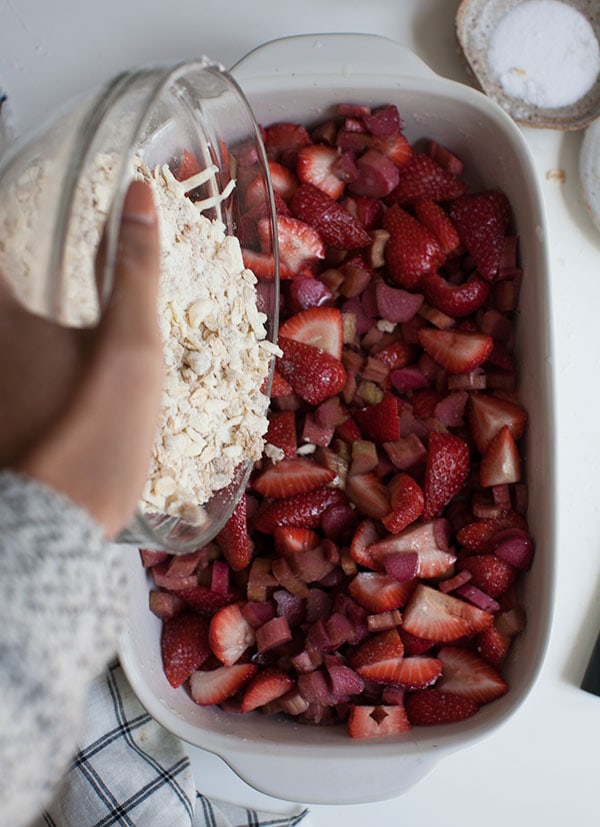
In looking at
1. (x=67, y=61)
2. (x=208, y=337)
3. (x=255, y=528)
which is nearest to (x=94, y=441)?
(x=208, y=337)

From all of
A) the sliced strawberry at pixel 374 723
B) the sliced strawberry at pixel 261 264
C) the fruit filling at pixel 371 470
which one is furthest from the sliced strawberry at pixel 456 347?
the sliced strawberry at pixel 374 723

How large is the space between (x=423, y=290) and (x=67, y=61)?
0.59 m

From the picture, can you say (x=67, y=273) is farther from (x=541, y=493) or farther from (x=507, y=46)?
(x=507, y=46)

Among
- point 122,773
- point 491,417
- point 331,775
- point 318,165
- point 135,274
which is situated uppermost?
point 135,274

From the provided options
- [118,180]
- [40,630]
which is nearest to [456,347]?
[118,180]

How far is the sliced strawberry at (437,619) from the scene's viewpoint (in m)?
1.02

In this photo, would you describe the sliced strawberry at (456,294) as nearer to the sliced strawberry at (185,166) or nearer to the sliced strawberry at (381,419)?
the sliced strawberry at (381,419)

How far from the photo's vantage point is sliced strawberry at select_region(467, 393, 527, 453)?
1.03 meters

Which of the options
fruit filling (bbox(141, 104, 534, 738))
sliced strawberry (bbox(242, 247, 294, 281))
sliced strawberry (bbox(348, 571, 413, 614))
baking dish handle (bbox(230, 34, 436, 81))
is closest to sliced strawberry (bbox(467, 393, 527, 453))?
fruit filling (bbox(141, 104, 534, 738))

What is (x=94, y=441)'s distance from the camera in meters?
0.45

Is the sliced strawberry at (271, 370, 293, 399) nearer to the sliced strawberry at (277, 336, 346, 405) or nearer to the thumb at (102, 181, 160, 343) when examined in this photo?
the sliced strawberry at (277, 336, 346, 405)

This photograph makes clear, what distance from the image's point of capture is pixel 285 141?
108 cm

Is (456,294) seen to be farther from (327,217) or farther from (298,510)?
(298,510)

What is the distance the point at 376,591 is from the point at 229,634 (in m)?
0.19
